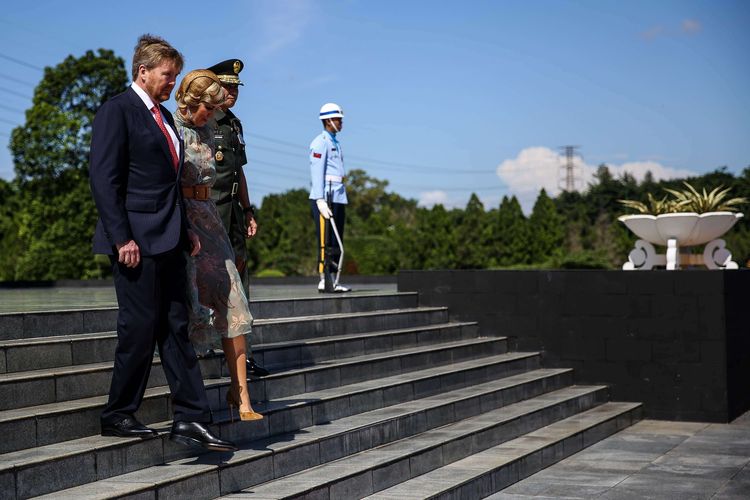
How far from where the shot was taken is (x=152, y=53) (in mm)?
5273

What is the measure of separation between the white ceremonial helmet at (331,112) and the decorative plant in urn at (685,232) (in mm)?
4034

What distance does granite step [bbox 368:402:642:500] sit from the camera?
6574 millimetres

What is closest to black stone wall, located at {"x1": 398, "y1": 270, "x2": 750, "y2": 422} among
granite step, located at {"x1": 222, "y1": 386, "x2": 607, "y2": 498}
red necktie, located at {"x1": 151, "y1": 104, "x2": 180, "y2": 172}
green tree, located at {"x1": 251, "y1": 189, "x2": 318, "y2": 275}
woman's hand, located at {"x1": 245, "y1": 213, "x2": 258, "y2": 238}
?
granite step, located at {"x1": 222, "y1": 386, "x2": 607, "y2": 498}

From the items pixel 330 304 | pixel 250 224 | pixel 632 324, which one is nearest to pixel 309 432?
pixel 250 224

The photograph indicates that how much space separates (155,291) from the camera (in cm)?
522

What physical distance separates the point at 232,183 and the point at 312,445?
72.4 inches

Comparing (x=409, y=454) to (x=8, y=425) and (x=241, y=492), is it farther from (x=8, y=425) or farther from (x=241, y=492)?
(x=8, y=425)

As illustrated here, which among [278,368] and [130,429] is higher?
[278,368]

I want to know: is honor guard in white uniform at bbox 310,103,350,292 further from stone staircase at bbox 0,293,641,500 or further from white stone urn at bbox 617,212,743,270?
white stone urn at bbox 617,212,743,270

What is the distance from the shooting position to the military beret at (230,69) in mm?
6480

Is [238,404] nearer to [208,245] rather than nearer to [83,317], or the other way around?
[208,245]

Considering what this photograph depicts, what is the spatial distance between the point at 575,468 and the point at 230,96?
13.7 ft

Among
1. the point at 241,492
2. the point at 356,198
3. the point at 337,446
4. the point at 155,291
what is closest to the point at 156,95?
the point at 155,291

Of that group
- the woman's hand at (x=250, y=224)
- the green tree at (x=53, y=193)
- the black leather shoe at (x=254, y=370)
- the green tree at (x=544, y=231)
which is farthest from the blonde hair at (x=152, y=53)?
the green tree at (x=544, y=231)
